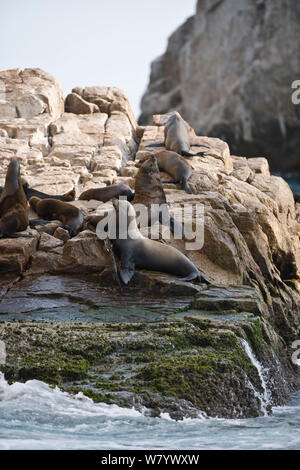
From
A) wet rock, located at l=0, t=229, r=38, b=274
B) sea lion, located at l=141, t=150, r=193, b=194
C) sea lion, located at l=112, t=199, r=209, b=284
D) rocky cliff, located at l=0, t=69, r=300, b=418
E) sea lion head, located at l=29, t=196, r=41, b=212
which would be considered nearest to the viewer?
rocky cliff, located at l=0, t=69, r=300, b=418

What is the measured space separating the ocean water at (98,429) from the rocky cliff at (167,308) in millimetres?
127

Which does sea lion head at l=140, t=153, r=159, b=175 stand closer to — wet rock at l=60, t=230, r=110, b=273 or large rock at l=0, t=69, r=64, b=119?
wet rock at l=60, t=230, r=110, b=273

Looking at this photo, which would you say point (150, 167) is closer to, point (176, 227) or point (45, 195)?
point (176, 227)

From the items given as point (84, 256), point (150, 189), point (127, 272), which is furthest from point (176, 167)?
point (127, 272)

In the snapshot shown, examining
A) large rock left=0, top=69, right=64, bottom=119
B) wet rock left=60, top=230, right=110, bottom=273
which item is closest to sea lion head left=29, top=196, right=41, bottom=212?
wet rock left=60, top=230, right=110, bottom=273

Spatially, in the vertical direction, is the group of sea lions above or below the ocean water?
below

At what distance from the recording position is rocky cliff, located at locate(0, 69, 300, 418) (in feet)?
16.8

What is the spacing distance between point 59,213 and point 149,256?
256 cm

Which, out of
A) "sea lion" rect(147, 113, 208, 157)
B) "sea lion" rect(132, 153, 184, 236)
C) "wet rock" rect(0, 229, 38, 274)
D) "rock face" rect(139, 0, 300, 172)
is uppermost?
"sea lion" rect(132, 153, 184, 236)

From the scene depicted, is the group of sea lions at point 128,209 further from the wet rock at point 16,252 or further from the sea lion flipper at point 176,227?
the wet rock at point 16,252

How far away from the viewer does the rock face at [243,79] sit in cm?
3991

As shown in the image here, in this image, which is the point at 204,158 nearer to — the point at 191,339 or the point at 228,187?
the point at 228,187

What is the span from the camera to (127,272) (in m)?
7.38

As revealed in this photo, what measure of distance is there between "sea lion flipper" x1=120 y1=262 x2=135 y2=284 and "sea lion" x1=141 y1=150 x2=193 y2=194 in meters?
3.91
